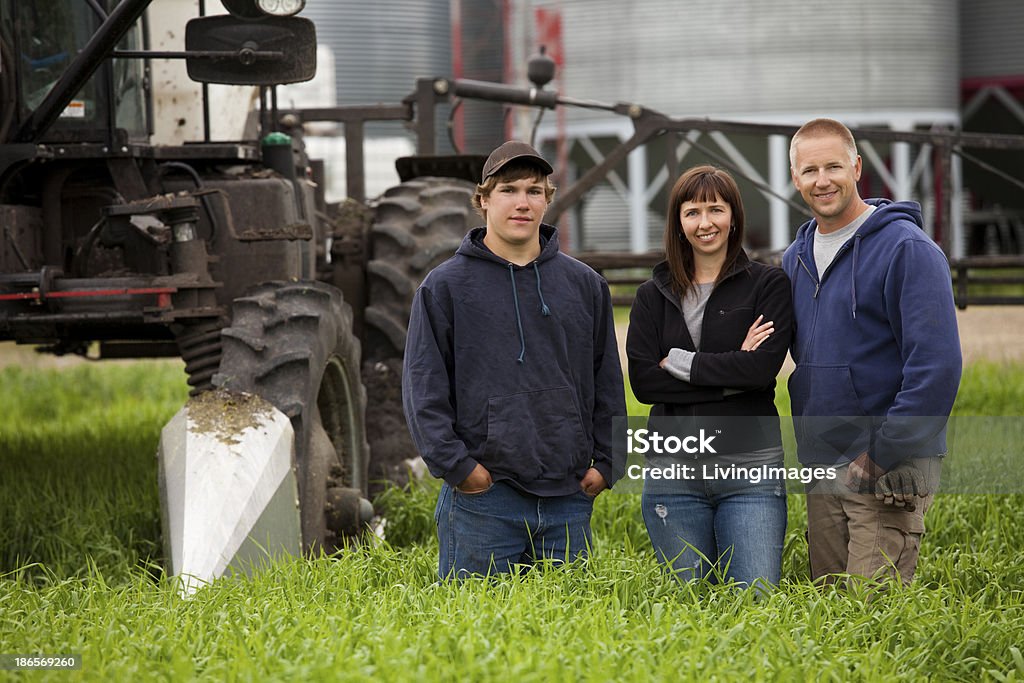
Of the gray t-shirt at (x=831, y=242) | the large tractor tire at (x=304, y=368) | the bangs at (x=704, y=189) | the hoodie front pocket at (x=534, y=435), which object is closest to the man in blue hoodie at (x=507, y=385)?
the hoodie front pocket at (x=534, y=435)

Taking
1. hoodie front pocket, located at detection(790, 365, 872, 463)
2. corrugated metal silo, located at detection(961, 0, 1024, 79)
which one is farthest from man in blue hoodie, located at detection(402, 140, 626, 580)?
corrugated metal silo, located at detection(961, 0, 1024, 79)

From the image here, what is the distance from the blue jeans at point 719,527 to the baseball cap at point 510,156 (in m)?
1.00

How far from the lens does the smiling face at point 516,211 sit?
12.4 feet

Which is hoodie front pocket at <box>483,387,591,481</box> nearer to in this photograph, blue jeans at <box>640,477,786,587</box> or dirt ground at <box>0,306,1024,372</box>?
blue jeans at <box>640,477,786,587</box>

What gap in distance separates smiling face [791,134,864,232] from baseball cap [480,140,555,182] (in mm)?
726

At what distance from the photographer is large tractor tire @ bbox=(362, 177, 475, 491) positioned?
6332 millimetres

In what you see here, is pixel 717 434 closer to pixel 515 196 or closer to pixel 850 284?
pixel 850 284

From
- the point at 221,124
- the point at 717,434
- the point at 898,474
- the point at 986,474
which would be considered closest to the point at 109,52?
the point at 221,124

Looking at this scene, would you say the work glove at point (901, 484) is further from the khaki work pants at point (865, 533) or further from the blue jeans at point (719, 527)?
the blue jeans at point (719, 527)

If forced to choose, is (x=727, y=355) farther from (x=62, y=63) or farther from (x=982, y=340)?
(x=982, y=340)

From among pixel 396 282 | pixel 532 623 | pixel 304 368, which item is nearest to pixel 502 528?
pixel 532 623

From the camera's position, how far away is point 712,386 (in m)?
3.84

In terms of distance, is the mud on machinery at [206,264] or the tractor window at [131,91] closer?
the mud on machinery at [206,264]

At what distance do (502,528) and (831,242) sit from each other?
1.24 m
